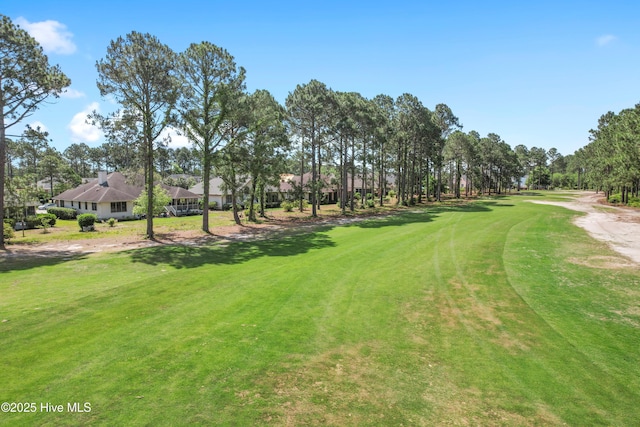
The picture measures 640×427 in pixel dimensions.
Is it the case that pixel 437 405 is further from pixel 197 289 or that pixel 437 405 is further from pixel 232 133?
pixel 232 133

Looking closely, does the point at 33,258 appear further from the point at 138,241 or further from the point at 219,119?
the point at 219,119

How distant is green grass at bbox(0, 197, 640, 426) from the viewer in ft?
19.6

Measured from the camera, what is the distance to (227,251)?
20234 mm

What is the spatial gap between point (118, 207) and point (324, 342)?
44880mm

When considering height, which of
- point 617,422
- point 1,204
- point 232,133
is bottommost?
point 617,422

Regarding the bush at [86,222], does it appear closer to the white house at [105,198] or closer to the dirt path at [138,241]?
the dirt path at [138,241]

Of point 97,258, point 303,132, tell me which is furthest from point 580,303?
point 303,132

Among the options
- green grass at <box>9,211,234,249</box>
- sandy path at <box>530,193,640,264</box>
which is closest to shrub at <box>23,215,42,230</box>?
green grass at <box>9,211,234,249</box>

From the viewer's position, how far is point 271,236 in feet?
85.6

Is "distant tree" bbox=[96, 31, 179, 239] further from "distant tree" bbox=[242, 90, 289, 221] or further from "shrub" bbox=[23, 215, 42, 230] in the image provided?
"shrub" bbox=[23, 215, 42, 230]

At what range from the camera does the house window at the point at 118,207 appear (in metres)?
44.2

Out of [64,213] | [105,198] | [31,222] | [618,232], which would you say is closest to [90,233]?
[31,222]

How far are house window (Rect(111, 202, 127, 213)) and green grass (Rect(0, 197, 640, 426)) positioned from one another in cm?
2977

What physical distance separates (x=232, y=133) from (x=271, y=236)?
38.9 feet
